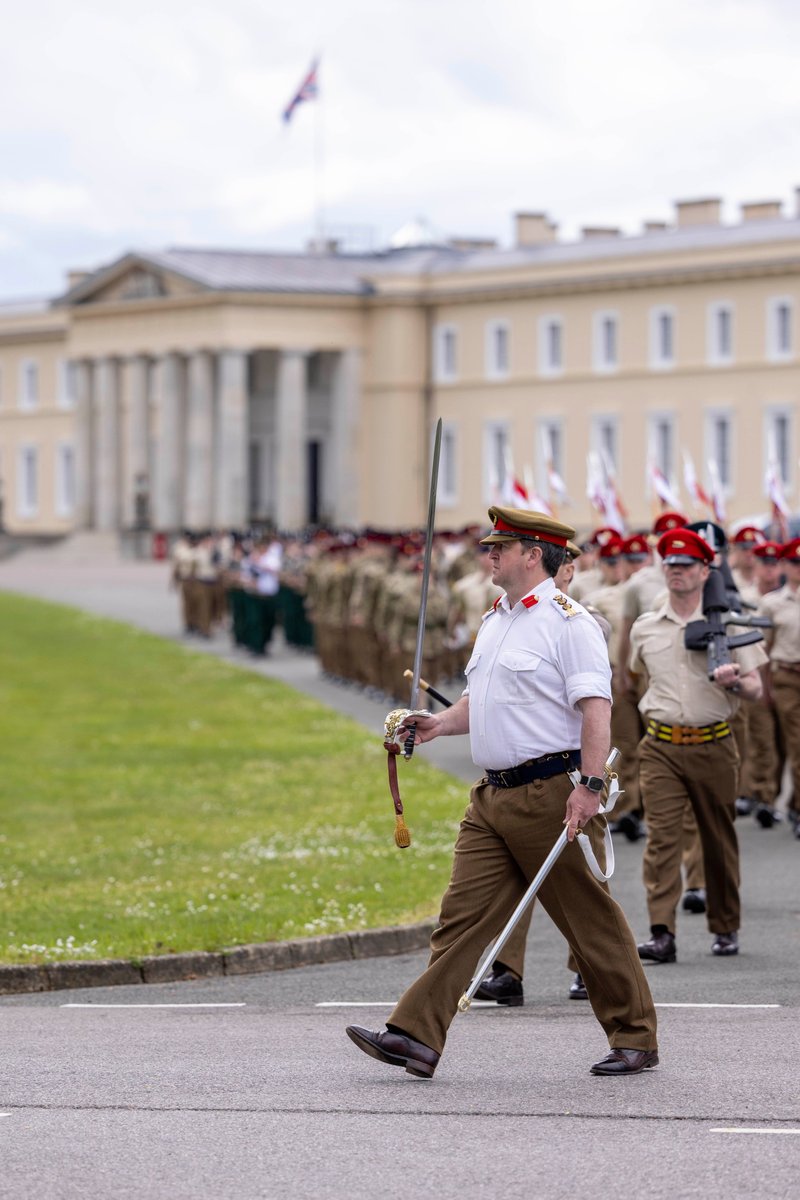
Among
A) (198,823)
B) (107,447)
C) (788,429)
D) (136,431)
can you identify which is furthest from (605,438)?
(198,823)

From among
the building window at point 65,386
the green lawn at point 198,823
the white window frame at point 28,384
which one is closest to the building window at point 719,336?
the building window at point 65,386

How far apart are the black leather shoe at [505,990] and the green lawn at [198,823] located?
7.61 ft

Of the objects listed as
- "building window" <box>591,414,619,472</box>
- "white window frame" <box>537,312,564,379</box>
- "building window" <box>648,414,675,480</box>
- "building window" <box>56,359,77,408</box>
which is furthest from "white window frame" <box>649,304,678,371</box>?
"building window" <box>56,359,77,408</box>

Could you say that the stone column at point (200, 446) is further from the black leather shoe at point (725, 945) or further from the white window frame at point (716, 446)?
the black leather shoe at point (725, 945)

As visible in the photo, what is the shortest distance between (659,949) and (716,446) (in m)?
72.2

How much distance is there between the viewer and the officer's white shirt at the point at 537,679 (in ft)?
30.1

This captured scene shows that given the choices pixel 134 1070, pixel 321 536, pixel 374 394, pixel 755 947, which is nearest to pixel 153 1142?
pixel 134 1070

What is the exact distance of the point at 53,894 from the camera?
15.3 m

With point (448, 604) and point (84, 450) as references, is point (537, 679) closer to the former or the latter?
point (448, 604)

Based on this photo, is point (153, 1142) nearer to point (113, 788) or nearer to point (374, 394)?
point (113, 788)

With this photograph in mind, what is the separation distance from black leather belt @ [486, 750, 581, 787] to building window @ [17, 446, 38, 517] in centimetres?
10897

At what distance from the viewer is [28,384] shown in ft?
391

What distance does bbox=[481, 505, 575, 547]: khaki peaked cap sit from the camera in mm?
9195

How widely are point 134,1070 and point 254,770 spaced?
45.1 feet
